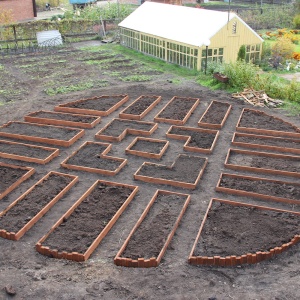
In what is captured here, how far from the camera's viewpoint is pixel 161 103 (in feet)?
54.2

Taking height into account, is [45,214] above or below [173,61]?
below

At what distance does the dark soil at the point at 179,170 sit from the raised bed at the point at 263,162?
94 centimetres

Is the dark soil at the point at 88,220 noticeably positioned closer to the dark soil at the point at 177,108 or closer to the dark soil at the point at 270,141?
the dark soil at the point at 270,141

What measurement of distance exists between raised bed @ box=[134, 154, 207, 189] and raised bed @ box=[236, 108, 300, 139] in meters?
3.00

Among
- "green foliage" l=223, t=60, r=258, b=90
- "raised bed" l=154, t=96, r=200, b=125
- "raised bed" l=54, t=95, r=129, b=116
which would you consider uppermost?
"green foliage" l=223, t=60, r=258, b=90

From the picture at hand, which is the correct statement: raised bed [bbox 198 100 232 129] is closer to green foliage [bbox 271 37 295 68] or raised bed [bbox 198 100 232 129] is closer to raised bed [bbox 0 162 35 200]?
raised bed [bbox 0 162 35 200]

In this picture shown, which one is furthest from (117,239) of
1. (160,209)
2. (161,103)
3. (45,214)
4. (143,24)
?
(143,24)

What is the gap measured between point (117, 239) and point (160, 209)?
1.52 meters

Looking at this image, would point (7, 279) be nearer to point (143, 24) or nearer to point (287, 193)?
point (287, 193)

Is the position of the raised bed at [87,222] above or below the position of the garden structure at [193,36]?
below

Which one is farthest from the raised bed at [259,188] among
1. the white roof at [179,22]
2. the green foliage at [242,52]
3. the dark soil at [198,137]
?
the green foliage at [242,52]

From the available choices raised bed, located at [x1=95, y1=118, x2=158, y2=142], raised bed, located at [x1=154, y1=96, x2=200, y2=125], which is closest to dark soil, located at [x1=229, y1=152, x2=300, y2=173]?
raised bed, located at [x1=154, y1=96, x2=200, y2=125]

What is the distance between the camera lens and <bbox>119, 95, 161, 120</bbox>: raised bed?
1492cm

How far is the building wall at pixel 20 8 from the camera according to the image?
1362 inches
